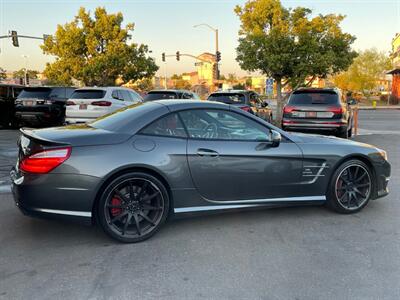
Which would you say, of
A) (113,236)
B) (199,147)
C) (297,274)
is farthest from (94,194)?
(297,274)

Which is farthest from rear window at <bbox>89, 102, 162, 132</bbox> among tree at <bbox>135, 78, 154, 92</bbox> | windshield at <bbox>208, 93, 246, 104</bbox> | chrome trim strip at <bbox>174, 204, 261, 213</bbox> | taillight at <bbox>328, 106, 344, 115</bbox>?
tree at <bbox>135, 78, 154, 92</bbox>

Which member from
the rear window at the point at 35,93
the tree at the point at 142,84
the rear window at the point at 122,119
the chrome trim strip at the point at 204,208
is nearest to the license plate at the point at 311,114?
the chrome trim strip at the point at 204,208

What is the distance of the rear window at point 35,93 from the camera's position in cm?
1302

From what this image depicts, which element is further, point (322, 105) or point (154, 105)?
point (322, 105)

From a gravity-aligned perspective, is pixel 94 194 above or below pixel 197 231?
above

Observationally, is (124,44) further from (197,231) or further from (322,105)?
(197,231)

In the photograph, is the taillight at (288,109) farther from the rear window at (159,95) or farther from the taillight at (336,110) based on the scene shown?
the rear window at (159,95)

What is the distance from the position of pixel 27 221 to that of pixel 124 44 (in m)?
30.7

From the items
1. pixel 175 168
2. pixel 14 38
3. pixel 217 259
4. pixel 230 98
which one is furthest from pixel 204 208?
pixel 14 38

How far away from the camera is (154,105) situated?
441 centimetres

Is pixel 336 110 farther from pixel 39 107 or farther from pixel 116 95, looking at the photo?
pixel 39 107

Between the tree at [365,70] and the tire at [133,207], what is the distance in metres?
54.0

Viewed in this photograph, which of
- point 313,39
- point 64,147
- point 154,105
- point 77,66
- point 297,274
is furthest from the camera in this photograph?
Answer: point 77,66

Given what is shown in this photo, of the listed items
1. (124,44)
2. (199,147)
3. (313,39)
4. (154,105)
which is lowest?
(199,147)
